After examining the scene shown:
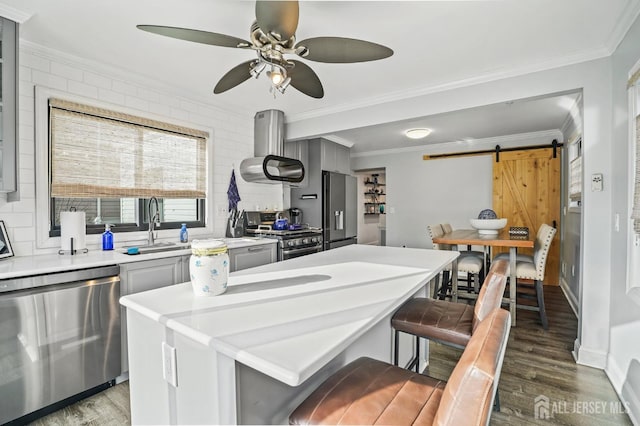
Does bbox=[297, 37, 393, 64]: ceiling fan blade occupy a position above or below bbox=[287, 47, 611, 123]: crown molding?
below

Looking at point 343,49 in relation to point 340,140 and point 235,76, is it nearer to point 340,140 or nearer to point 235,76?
point 235,76

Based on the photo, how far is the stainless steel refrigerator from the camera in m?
4.74

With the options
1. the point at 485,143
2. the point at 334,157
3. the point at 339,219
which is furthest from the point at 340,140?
the point at 485,143

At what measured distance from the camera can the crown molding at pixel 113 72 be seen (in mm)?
2365

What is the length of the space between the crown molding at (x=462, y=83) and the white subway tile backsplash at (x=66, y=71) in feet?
7.30

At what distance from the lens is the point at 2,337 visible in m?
1.73

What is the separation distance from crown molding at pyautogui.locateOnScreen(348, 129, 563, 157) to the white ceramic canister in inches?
212

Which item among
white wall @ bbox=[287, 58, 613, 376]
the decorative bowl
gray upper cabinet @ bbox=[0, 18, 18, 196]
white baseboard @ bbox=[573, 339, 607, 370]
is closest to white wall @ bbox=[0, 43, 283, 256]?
gray upper cabinet @ bbox=[0, 18, 18, 196]

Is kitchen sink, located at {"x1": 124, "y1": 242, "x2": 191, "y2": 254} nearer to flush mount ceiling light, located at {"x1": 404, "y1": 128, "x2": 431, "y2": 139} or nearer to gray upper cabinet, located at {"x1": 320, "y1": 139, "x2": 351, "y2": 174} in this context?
gray upper cabinet, located at {"x1": 320, "y1": 139, "x2": 351, "y2": 174}

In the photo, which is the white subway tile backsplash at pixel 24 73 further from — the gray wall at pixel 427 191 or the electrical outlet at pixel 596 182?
the gray wall at pixel 427 191

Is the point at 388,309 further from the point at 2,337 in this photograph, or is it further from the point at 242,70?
the point at 2,337

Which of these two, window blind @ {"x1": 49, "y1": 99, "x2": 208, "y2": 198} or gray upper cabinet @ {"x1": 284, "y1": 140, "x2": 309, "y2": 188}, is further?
gray upper cabinet @ {"x1": 284, "y1": 140, "x2": 309, "y2": 188}

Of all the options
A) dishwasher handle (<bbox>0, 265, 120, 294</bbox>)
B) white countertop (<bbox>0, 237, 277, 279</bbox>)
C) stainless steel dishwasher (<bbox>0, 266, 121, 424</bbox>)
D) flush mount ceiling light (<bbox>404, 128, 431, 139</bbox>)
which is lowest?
stainless steel dishwasher (<bbox>0, 266, 121, 424</bbox>)

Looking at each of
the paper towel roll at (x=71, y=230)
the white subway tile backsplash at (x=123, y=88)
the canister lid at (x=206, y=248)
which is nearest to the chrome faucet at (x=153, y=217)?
the paper towel roll at (x=71, y=230)
